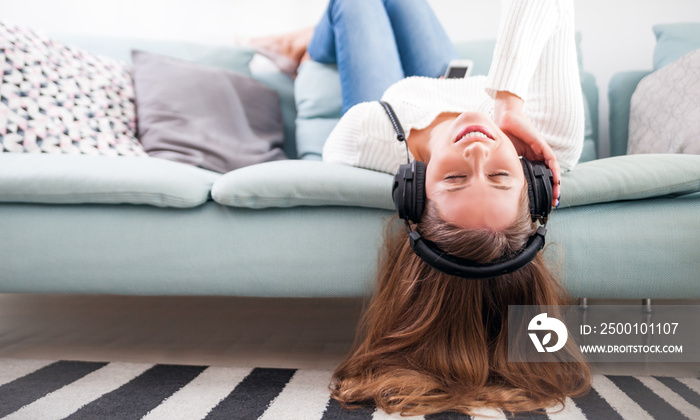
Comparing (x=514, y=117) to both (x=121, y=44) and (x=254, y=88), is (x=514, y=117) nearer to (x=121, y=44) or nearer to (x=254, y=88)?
(x=254, y=88)

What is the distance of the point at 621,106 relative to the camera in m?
1.88

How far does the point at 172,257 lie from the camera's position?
43.7 inches

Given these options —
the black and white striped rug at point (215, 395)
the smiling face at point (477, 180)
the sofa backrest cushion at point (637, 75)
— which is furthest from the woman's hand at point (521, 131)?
the sofa backrest cushion at point (637, 75)

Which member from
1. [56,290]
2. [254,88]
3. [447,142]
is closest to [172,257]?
[56,290]

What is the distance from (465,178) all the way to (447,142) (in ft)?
0.34

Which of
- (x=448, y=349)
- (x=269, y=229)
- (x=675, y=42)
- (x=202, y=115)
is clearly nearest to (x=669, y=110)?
(x=675, y=42)

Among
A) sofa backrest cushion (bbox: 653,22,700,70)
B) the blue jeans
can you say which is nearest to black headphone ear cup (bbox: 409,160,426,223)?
the blue jeans

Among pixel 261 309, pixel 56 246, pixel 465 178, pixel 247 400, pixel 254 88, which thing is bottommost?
pixel 261 309

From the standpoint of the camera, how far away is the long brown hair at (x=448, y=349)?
2.90 feet

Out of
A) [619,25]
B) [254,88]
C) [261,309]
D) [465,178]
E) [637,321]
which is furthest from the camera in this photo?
[619,25]

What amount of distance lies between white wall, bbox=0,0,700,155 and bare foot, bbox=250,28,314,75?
21.2 inches

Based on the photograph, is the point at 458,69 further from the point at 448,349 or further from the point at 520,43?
the point at 448,349

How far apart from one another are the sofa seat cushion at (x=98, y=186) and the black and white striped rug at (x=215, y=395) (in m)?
0.40

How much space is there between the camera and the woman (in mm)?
856
